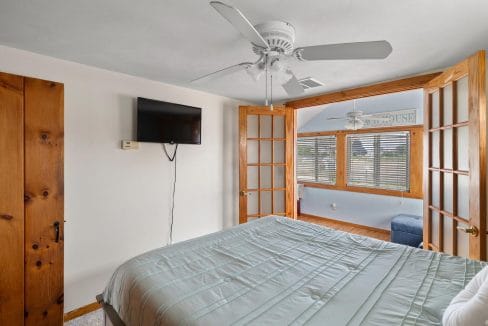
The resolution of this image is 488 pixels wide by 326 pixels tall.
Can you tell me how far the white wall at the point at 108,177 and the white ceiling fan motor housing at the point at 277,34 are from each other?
1.61m

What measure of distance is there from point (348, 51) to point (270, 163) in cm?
222

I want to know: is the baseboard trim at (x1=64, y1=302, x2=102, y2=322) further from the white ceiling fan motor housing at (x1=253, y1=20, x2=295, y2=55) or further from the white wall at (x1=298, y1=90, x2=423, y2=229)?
the white wall at (x1=298, y1=90, x2=423, y2=229)

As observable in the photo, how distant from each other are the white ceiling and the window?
299cm

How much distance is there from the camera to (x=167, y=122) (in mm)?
2574

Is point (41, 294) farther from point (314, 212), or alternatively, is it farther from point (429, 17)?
point (314, 212)

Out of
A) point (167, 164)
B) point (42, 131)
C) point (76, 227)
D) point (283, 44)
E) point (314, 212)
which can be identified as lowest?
point (314, 212)

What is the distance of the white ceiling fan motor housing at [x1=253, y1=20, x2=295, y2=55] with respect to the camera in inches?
53.8

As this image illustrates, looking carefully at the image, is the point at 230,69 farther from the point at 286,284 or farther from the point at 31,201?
the point at 31,201

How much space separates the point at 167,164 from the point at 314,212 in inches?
148

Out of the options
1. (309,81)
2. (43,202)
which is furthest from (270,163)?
Result: (43,202)

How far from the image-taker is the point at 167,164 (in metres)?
2.71

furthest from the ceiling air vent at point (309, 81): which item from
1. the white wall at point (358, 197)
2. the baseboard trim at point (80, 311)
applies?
the baseboard trim at point (80, 311)

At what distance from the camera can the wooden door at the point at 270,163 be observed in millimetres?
3334

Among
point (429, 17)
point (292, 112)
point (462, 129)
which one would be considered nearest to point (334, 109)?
point (292, 112)
